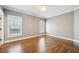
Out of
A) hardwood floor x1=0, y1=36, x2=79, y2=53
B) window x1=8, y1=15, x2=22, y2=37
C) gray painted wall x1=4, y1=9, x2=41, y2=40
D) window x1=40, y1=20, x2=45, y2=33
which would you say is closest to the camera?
hardwood floor x1=0, y1=36, x2=79, y2=53

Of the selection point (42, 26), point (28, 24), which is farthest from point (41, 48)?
point (42, 26)

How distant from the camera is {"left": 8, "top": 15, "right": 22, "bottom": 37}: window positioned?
546 cm

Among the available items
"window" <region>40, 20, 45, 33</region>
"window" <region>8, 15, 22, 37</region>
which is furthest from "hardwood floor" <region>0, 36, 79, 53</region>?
"window" <region>40, 20, 45, 33</region>

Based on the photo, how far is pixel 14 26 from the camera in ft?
19.4

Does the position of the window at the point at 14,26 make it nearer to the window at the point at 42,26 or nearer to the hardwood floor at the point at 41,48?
the hardwood floor at the point at 41,48

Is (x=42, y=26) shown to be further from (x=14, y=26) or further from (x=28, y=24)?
→ (x=14, y=26)

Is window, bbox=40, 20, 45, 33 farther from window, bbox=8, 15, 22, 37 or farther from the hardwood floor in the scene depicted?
the hardwood floor

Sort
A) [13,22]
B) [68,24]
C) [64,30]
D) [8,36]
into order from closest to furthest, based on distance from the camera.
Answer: [8,36] → [13,22] → [68,24] → [64,30]

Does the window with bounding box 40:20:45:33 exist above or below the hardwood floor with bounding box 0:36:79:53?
above

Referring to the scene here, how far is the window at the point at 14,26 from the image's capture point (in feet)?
17.9
